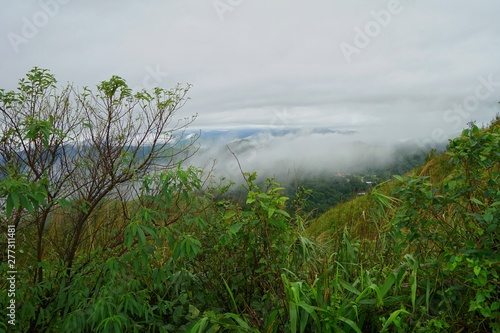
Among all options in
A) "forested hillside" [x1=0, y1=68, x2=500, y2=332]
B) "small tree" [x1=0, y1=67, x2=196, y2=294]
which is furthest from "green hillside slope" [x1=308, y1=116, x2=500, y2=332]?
"small tree" [x1=0, y1=67, x2=196, y2=294]

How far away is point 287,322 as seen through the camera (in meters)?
2.30

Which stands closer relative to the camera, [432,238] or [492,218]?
[492,218]

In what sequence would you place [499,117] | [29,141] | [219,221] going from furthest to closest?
[499,117], [29,141], [219,221]

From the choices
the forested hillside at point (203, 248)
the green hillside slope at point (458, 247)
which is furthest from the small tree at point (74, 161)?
the green hillside slope at point (458, 247)

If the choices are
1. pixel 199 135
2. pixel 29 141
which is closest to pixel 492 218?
pixel 199 135

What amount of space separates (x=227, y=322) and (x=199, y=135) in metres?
2.13

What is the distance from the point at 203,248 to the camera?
8.85 feet

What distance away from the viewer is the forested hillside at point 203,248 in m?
2.21

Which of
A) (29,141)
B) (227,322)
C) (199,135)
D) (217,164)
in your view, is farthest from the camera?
(199,135)

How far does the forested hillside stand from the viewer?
2.21 meters

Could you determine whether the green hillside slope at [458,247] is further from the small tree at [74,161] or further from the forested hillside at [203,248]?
the small tree at [74,161]

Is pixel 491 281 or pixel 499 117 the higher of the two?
pixel 499 117

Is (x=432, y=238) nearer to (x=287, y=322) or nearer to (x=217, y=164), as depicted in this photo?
(x=287, y=322)

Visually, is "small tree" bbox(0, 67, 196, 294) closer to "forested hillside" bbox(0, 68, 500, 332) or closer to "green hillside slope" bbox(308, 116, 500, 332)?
"forested hillside" bbox(0, 68, 500, 332)
